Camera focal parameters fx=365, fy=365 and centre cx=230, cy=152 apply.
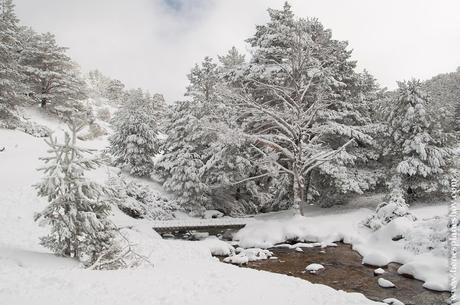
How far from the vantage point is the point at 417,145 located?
20.9 meters

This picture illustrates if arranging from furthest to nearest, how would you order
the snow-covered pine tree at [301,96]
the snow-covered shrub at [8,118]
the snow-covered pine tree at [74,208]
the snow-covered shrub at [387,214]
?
1. the snow-covered shrub at [8,118]
2. the snow-covered pine tree at [301,96]
3. the snow-covered shrub at [387,214]
4. the snow-covered pine tree at [74,208]

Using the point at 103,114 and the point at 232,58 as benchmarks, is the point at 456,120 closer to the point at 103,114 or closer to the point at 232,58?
the point at 232,58

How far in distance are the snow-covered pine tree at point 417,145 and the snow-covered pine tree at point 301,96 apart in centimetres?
205

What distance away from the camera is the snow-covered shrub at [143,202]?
78.1 ft

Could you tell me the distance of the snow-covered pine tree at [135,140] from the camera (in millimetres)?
30420

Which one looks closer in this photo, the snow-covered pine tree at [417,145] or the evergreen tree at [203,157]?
the snow-covered pine tree at [417,145]

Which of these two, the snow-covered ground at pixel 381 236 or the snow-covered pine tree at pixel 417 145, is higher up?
the snow-covered pine tree at pixel 417 145

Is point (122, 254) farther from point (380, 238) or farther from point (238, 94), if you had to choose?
point (238, 94)

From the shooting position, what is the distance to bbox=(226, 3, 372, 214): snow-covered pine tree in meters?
21.8

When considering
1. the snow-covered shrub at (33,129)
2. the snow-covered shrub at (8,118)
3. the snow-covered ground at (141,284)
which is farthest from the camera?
the snow-covered shrub at (33,129)

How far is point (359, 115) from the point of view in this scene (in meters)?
24.9

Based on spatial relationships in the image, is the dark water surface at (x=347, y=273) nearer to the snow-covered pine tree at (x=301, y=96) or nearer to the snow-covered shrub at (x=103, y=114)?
the snow-covered pine tree at (x=301, y=96)

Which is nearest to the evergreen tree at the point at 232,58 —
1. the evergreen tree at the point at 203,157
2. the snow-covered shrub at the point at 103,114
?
the evergreen tree at the point at 203,157

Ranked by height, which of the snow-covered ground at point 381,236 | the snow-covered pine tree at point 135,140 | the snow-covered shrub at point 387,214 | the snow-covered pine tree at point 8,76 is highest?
the snow-covered pine tree at point 8,76
